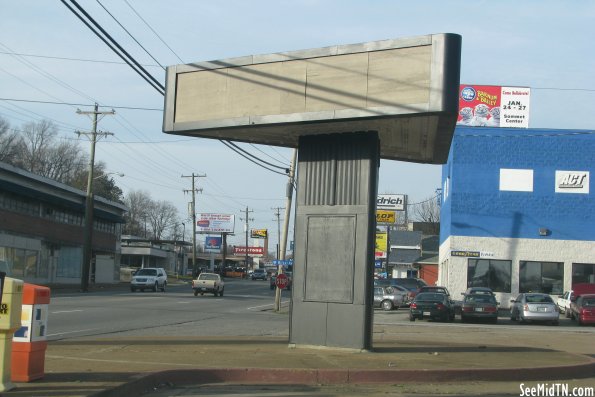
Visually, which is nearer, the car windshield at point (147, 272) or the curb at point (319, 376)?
the curb at point (319, 376)

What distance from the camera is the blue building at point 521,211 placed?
4588cm

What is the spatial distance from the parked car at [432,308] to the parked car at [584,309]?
6094 mm

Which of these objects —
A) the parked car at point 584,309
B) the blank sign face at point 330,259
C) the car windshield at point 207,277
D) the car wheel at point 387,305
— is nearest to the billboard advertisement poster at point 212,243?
the car windshield at point 207,277

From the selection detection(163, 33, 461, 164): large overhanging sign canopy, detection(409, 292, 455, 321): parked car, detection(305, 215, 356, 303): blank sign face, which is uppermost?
detection(163, 33, 461, 164): large overhanging sign canopy

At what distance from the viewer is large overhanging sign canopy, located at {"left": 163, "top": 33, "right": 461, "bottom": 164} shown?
41.8ft

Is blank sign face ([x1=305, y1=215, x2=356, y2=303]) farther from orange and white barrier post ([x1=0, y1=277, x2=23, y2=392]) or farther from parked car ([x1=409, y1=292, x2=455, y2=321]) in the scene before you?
parked car ([x1=409, y1=292, x2=455, y2=321])

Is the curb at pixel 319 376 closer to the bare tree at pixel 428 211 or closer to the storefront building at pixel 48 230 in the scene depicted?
the storefront building at pixel 48 230

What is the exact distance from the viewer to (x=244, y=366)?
472 inches

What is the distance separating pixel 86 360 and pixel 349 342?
5.08 m

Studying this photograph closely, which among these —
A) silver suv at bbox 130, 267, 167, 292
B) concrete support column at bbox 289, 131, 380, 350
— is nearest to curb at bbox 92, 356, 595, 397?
concrete support column at bbox 289, 131, 380, 350

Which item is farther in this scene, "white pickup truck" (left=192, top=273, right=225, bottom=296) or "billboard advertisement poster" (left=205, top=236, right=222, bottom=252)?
"billboard advertisement poster" (left=205, top=236, right=222, bottom=252)

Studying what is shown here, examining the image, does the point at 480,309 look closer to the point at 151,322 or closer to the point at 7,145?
the point at 151,322

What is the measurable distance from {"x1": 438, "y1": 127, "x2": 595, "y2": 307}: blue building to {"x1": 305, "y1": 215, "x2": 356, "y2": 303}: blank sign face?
33.6m

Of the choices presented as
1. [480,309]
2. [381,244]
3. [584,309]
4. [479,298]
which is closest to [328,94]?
[480,309]
